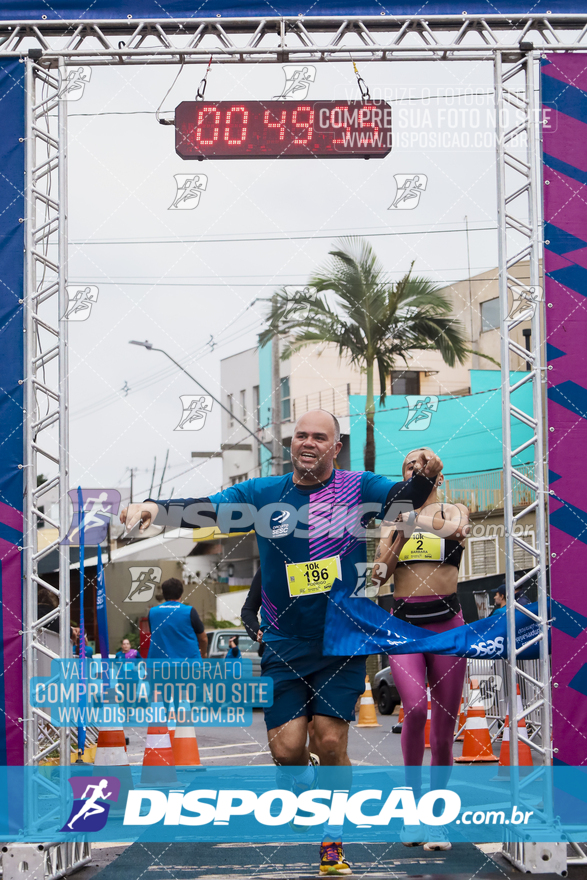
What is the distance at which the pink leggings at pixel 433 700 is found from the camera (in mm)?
5293

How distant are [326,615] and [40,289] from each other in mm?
2362

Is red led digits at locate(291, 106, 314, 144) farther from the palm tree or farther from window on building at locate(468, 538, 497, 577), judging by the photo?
window on building at locate(468, 538, 497, 577)

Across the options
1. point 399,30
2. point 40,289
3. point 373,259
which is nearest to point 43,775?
point 40,289

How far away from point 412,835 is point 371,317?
655 inches

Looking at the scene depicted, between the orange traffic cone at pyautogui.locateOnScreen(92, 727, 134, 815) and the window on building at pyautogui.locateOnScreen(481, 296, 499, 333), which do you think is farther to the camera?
the window on building at pyautogui.locateOnScreen(481, 296, 499, 333)

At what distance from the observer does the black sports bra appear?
5547 millimetres

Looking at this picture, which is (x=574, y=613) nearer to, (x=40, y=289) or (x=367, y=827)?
(x=367, y=827)

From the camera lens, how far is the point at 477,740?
9.22 m

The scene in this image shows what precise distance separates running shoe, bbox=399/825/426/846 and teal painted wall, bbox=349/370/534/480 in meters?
21.1

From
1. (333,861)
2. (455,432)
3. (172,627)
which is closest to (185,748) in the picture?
(172,627)

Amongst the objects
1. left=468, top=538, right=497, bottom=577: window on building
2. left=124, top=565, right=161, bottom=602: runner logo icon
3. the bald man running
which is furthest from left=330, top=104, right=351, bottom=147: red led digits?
left=124, top=565, right=161, bottom=602: runner logo icon

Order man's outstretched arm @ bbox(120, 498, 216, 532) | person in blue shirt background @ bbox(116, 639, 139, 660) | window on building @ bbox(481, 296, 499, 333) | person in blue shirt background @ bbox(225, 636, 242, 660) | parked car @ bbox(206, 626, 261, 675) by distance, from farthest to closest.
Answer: window on building @ bbox(481, 296, 499, 333) < parked car @ bbox(206, 626, 261, 675) < person in blue shirt background @ bbox(225, 636, 242, 660) < person in blue shirt background @ bbox(116, 639, 139, 660) < man's outstretched arm @ bbox(120, 498, 216, 532)

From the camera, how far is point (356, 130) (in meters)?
5.39

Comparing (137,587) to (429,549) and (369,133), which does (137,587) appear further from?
(369,133)
